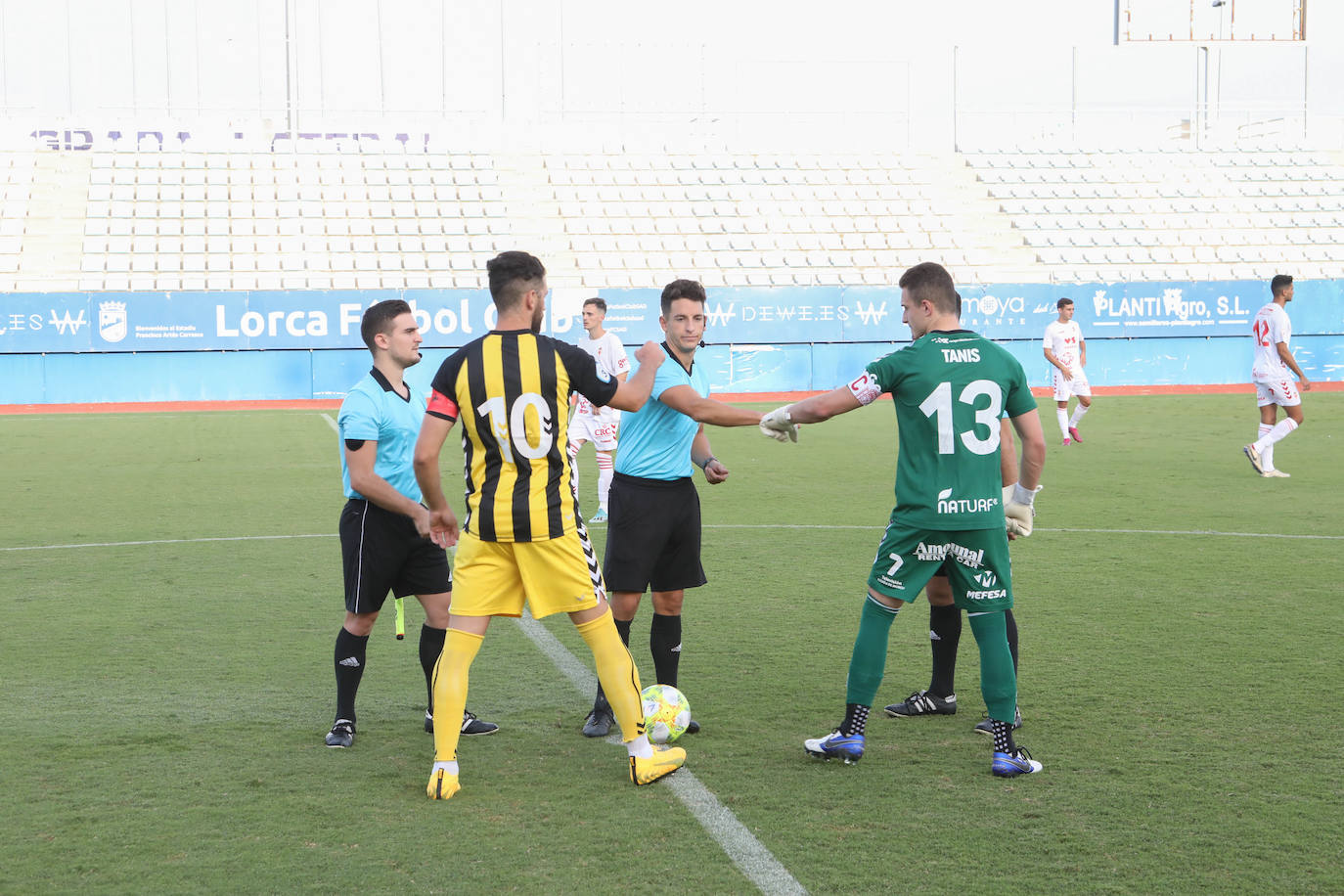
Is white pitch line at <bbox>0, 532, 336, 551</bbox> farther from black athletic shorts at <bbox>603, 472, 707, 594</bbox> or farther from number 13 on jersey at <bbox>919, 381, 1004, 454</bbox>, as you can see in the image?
number 13 on jersey at <bbox>919, 381, 1004, 454</bbox>

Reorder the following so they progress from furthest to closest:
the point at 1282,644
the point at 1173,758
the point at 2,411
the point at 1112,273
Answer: the point at 1112,273 < the point at 2,411 < the point at 1282,644 < the point at 1173,758

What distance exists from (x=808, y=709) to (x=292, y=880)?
2470 mm

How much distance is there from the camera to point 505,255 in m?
4.52

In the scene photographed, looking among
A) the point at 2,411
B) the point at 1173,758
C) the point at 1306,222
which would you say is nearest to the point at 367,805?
the point at 1173,758

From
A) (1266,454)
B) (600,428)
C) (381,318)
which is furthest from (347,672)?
(1266,454)

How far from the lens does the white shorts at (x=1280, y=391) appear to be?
13922mm

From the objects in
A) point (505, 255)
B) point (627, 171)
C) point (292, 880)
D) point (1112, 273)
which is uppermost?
point (627, 171)

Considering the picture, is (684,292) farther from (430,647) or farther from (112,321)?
(112,321)

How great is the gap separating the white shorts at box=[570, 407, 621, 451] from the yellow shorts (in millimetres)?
7126

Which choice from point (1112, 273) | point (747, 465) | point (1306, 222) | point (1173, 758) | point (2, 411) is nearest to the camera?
point (1173, 758)

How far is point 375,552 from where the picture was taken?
5250 millimetres

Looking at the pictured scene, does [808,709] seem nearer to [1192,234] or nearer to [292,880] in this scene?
[292,880]

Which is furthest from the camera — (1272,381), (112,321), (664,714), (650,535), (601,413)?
(112,321)

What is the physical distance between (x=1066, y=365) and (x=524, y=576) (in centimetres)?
1477
